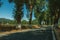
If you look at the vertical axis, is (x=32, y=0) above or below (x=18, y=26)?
above

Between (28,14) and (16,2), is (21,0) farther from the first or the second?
(28,14)

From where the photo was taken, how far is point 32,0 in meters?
47.9

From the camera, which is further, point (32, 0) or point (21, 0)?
point (32, 0)

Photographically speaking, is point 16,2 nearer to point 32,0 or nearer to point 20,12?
point 20,12

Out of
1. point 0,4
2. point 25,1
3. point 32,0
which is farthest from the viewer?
point 32,0

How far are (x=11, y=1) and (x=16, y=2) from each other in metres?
1.94

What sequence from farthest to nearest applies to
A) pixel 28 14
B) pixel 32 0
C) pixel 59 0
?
pixel 28 14 → pixel 32 0 → pixel 59 0

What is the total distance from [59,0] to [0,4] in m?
11.3

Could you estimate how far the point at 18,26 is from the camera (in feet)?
136

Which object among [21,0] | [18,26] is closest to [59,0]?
[21,0]

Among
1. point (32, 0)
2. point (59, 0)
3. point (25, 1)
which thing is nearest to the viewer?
point (59, 0)

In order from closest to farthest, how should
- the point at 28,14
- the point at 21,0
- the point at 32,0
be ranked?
the point at 21,0
the point at 32,0
the point at 28,14

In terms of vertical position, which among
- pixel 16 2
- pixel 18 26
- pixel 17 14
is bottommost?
pixel 18 26

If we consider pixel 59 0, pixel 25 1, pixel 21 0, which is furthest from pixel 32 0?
pixel 59 0
